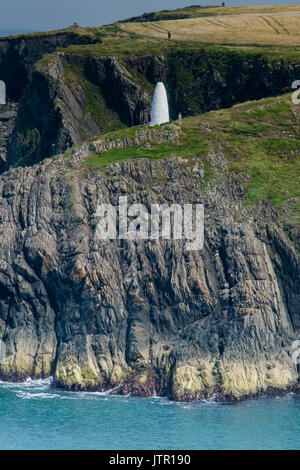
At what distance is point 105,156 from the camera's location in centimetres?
11300

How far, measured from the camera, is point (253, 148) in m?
116

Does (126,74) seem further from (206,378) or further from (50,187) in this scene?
(206,378)

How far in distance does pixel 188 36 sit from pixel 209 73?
17.2 m

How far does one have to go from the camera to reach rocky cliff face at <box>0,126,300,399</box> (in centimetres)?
9669

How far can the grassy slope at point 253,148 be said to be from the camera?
361 feet

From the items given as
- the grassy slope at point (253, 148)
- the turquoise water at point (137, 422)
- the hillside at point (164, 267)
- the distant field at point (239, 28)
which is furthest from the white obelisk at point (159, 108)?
the turquoise water at point (137, 422)

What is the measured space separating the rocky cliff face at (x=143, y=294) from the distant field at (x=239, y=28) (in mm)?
52588

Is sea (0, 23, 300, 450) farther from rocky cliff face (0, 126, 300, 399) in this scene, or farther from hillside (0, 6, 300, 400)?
hillside (0, 6, 300, 400)

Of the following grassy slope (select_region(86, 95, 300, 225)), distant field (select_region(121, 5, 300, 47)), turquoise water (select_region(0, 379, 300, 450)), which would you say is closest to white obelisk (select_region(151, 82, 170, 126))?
grassy slope (select_region(86, 95, 300, 225))

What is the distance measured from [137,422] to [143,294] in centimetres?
1683

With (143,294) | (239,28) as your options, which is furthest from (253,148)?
(239,28)

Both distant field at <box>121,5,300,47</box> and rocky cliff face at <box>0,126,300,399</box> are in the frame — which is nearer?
rocky cliff face at <box>0,126,300,399</box>

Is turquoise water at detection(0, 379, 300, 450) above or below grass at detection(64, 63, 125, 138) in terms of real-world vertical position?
below

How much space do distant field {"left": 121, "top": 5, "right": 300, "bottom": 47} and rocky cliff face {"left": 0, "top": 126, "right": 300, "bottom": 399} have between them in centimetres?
5259
